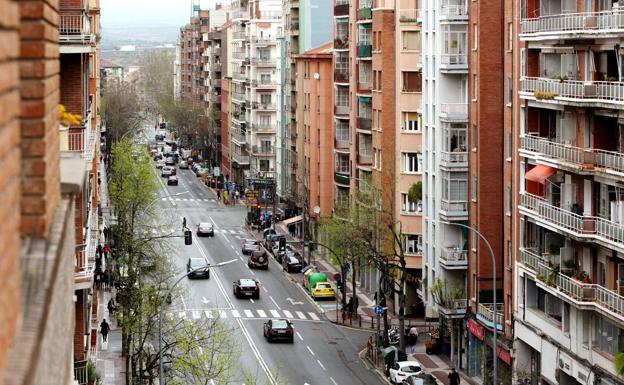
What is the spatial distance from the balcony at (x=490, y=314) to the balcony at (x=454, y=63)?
12.7 meters

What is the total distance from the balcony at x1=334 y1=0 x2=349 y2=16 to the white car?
43.1 m

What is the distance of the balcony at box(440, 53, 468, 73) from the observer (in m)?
68.7

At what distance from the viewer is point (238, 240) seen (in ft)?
386

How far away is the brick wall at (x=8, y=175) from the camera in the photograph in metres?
6.54

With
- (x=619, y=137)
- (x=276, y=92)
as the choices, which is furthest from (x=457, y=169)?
(x=276, y=92)

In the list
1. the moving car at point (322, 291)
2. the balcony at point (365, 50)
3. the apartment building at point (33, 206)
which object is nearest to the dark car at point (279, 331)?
the moving car at point (322, 291)

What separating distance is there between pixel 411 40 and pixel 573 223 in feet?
112

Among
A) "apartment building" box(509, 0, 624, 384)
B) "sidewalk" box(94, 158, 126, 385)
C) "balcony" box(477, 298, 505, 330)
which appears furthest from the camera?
"sidewalk" box(94, 158, 126, 385)

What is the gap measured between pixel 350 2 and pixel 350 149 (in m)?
10.4

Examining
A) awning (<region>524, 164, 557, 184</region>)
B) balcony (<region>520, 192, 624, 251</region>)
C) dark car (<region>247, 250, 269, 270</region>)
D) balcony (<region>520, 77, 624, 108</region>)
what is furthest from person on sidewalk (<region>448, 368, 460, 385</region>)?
dark car (<region>247, 250, 269, 270</region>)

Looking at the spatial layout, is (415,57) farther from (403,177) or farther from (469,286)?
(469,286)

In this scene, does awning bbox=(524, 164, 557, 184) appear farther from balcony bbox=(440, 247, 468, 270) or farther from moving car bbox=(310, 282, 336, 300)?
moving car bbox=(310, 282, 336, 300)

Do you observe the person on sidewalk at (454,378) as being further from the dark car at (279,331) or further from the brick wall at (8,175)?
the brick wall at (8,175)

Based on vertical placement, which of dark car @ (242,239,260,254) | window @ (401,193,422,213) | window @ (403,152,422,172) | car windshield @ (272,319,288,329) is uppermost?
window @ (403,152,422,172)
